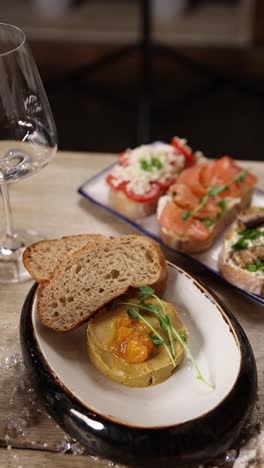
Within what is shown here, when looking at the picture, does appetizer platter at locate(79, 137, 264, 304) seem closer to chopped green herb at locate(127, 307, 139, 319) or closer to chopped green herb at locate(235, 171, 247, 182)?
chopped green herb at locate(235, 171, 247, 182)

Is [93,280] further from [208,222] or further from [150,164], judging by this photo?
[150,164]

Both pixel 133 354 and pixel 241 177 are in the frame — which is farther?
pixel 241 177

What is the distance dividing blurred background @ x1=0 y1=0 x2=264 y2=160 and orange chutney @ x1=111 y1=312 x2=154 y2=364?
2.31 meters

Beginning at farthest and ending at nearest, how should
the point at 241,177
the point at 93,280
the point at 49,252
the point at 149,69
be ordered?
1. the point at 149,69
2. the point at 241,177
3. the point at 49,252
4. the point at 93,280

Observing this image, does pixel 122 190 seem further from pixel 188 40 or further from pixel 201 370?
pixel 188 40

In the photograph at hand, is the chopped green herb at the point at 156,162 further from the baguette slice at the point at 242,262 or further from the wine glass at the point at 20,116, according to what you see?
the wine glass at the point at 20,116

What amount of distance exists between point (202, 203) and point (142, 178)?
0.20m

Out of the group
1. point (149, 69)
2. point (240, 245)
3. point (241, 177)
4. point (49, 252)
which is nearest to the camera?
point (49, 252)

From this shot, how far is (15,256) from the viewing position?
61.2 inches

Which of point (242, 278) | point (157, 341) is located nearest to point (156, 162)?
point (242, 278)

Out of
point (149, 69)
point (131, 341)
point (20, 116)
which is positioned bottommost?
point (149, 69)

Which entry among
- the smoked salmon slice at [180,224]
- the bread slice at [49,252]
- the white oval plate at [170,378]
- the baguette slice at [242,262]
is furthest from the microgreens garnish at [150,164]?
the white oval plate at [170,378]

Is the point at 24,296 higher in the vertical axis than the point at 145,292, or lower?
lower

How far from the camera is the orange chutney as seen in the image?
3.75 feet
